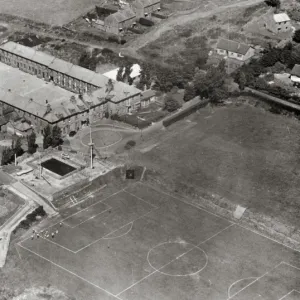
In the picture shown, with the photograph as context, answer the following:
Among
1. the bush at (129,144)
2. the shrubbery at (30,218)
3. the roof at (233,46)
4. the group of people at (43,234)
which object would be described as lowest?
the group of people at (43,234)

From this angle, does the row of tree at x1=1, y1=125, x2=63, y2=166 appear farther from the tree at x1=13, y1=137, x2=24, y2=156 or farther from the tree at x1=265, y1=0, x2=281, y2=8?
the tree at x1=265, y1=0, x2=281, y2=8

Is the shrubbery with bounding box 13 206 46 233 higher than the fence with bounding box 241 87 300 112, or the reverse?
the fence with bounding box 241 87 300 112

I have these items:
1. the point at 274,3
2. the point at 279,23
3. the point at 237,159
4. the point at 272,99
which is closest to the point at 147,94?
the point at 272,99

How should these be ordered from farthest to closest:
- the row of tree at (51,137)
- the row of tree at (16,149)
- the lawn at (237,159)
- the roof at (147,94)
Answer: the roof at (147,94), the row of tree at (51,137), the row of tree at (16,149), the lawn at (237,159)

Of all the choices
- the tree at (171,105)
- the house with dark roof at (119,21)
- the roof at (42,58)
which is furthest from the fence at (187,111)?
the house with dark roof at (119,21)

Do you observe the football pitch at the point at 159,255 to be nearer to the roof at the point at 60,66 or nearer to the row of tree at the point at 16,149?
the row of tree at the point at 16,149

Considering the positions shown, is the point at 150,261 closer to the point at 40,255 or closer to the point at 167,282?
the point at 167,282

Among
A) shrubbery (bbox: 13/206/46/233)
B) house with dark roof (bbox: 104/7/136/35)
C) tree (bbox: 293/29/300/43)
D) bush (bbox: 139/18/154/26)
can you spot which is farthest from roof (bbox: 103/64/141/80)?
shrubbery (bbox: 13/206/46/233)

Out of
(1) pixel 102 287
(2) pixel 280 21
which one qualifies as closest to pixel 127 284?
(1) pixel 102 287
